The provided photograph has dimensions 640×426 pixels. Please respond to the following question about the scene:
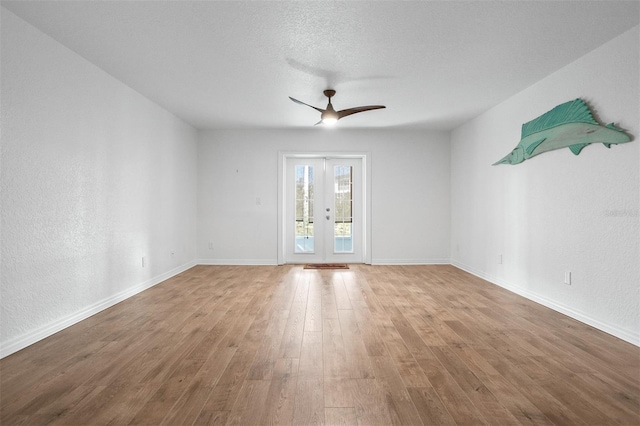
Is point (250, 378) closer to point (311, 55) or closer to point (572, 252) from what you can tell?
point (311, 55)

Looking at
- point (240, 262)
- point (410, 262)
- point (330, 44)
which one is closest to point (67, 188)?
point (330, 44)

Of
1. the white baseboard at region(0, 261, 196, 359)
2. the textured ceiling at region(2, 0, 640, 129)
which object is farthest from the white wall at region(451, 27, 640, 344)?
the white baseboard at region(0, 261, 196, 359)

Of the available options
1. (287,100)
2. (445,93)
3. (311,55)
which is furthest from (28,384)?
(445,93)

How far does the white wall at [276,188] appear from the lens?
6121 millimetres

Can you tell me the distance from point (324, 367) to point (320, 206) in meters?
4.33

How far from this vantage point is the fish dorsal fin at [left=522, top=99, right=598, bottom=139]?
304 cm

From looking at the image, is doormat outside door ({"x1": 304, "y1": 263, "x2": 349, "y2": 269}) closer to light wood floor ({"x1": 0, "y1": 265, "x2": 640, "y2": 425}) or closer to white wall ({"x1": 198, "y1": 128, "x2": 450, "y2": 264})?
white wall ({"x1": 198, "y1": 128, "x2": 450, "y2": 264})

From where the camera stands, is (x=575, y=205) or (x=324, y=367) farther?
(x=575, y=205)

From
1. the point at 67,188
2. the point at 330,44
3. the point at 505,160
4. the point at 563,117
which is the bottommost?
the point at 67,188

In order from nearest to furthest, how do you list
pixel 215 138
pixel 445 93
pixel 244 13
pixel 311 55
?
pixel 244 13
pixel 311 55
pixel 445 93
pixel 215 138

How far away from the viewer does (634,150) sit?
263cm

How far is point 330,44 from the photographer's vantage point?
2877mm

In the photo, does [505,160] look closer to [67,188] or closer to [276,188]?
[276,188]

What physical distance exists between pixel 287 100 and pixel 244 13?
1.96 metres
